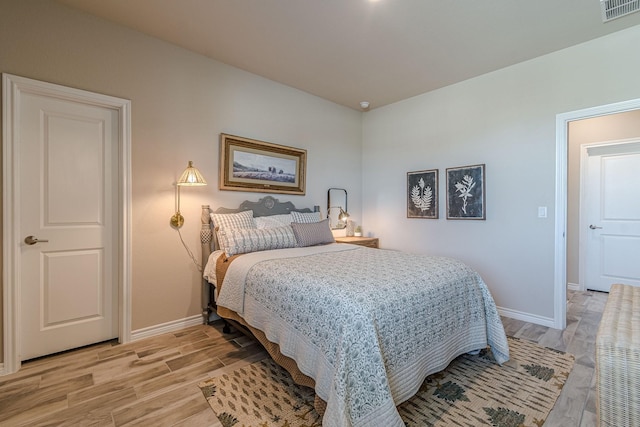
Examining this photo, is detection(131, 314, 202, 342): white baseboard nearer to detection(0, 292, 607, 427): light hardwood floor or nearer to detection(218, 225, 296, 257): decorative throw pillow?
detection(0, 292, 607, 427): light hardwood floor

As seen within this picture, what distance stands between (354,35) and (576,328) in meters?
3.55

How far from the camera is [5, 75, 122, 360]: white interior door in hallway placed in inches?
84.3

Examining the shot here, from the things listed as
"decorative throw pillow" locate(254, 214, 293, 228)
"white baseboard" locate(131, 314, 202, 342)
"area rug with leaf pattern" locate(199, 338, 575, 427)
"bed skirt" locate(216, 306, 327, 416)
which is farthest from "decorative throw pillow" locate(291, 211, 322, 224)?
"area rug with leaf pattern" locate(199, 338, 575, 427)

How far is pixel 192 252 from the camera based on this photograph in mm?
2877

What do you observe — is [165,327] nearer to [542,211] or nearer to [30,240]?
[30,240]

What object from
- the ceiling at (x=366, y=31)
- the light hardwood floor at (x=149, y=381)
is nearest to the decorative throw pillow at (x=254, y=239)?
the light hardwood floor at (x=149, y=381)

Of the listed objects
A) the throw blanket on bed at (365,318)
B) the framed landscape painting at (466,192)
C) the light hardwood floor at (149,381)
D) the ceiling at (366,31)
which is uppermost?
the ceiling at (366,31)

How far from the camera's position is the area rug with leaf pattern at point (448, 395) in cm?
158

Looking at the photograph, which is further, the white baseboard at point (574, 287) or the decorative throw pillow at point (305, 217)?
the white baseboard at point (574, 287)

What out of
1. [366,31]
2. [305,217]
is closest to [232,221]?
[305,217]

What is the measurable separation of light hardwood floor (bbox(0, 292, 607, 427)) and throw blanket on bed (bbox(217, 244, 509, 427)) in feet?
1.38

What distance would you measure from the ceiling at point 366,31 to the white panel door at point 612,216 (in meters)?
2.27

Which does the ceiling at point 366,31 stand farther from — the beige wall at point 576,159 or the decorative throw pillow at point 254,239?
the beige wall at point 576,159

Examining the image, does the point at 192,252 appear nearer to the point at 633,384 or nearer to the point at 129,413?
the point at 129,413
